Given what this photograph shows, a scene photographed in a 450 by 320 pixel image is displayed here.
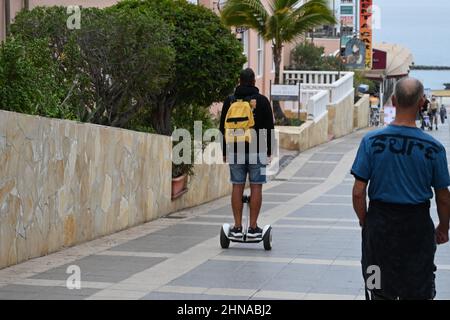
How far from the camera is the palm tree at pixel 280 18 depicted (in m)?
28.0

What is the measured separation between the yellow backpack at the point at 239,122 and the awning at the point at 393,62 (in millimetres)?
49270

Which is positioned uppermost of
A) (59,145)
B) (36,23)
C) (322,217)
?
(36,23)

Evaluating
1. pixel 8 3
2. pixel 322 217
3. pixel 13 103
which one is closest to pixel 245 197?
pixel 13 103

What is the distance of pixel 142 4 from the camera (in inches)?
624

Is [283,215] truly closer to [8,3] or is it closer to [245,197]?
[245,197]

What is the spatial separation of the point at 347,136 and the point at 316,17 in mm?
8465

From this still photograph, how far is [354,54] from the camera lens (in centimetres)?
4512

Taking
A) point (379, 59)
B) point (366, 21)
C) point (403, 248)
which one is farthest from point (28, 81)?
point (379, 59)

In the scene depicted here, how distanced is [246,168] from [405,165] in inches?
179

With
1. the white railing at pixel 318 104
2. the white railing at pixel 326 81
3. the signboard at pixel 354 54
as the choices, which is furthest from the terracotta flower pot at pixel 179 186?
the signboard at pixel 354 54

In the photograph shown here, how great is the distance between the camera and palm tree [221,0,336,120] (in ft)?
91.8

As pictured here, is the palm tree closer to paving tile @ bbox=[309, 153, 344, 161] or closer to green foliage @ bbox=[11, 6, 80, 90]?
paving tile @ bbox=[309, 153, 344, 161]

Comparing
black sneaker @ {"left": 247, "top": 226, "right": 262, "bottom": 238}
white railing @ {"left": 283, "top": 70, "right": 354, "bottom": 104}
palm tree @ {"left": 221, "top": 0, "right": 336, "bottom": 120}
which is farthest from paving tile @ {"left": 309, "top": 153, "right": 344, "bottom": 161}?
black sneaker @ {"left": 247, "top": 226, "right": 262, "bottom": 238}

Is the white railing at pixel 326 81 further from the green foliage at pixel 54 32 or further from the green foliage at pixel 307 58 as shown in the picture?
the green foliage at pixel 54 32
